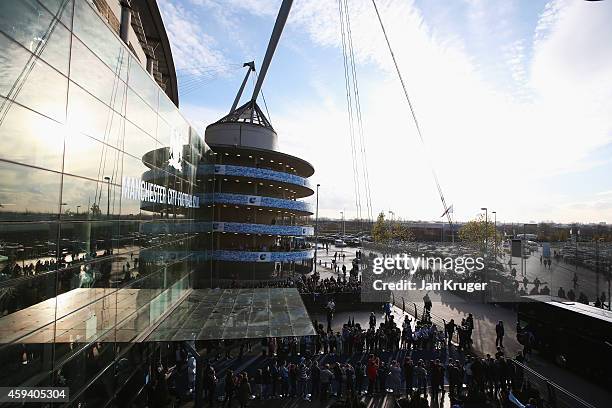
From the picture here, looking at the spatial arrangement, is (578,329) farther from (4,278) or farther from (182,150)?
(182,150)

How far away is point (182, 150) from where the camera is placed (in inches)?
748

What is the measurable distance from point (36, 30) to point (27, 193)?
3188 mm

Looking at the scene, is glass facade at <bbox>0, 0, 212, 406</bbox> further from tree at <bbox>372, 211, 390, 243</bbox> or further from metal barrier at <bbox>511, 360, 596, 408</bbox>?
tree at <bbox>372, 211, 390, 243</bbox>

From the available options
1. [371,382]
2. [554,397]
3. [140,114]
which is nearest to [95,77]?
[140,114]

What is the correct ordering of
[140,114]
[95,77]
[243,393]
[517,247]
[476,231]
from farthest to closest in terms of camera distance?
[476,231], [517,247], [140,114], [243,393], [95,77]

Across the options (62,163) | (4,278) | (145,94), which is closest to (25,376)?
(4,278)

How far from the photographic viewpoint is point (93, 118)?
9.20 meters

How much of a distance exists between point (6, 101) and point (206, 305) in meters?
14.1

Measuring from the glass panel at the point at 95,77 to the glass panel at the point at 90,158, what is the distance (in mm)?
1300

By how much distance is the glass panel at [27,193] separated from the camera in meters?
6.21

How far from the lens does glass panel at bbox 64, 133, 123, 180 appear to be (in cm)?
822

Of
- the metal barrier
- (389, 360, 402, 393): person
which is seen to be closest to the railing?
(389, 360, 402, 393): person

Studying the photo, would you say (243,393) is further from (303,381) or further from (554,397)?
(554,397)

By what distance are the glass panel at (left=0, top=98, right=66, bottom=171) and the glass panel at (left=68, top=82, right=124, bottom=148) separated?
0.64m
